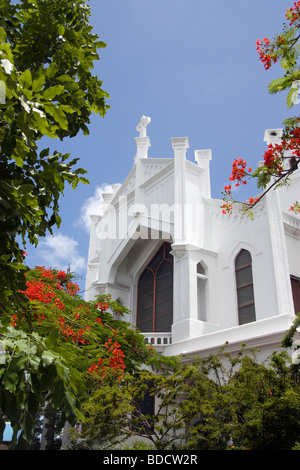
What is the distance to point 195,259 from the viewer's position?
1416cm

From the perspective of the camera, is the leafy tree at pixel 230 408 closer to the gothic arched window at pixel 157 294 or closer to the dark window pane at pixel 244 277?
the dark window pane at pixel 244 277

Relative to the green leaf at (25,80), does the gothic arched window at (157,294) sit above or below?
above

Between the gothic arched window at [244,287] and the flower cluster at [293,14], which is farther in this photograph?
the gothic arched window at [244,287]

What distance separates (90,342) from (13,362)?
5646 mm

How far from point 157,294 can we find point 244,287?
3.71 meters

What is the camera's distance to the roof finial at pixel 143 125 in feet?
59.6

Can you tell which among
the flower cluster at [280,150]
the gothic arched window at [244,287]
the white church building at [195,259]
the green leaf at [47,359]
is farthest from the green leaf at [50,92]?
the gothic arched window at [244,287]

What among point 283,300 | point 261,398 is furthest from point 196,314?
point 261,398

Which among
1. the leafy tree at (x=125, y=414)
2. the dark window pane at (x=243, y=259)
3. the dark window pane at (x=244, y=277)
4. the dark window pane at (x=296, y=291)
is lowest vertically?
the leafy tree at (x=125, y=414)

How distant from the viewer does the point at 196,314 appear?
13.5 metres

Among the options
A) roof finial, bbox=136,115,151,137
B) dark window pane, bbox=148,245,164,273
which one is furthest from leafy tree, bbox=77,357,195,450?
roof finial, bbox=136,115,151,137

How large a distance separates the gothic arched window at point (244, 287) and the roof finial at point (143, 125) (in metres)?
7.30
